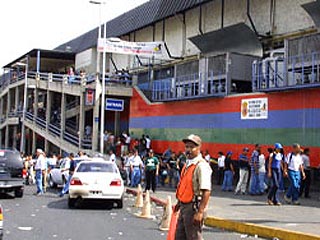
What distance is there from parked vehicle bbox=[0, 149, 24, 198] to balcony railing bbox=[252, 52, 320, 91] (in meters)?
9.39

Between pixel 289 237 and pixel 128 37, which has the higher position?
pixel 128 37

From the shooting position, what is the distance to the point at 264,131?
2059 centimetres

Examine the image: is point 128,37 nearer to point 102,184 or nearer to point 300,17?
point 300,17

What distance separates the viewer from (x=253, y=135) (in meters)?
21.2

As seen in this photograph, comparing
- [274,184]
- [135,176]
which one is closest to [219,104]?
[135,176]

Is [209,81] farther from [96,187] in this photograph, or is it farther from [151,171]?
[96,187]

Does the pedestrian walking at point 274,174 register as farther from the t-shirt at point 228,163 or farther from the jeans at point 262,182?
the t-shirt at point 228,163

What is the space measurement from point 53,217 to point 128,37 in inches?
1113

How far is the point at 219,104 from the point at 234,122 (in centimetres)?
150

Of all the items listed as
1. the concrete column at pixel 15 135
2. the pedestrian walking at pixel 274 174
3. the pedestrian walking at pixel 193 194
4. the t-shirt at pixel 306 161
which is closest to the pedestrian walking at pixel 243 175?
the t-shirt at pixel 306 161

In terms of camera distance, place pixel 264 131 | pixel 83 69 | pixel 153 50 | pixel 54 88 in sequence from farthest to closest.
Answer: pixel 83 69, pixel 54 88, pixel 153 50, pixel 264 131

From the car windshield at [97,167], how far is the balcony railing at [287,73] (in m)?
7.03

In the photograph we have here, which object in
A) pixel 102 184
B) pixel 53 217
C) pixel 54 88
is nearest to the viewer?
pixel 53 217

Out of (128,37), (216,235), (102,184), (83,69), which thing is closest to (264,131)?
(102,184)
